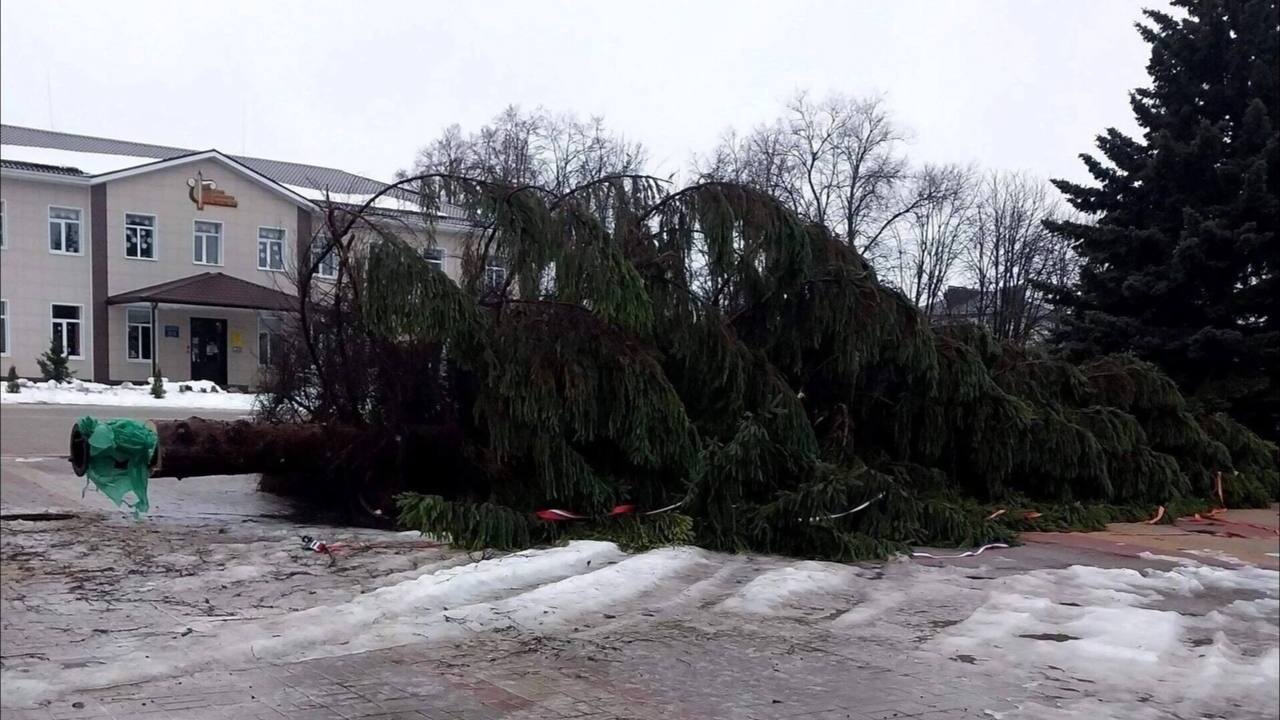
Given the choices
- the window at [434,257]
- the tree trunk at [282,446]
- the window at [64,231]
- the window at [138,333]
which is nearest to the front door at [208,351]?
the window at [138,333]

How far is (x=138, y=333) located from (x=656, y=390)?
2218 centimetres

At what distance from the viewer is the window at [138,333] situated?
25922 millimetres

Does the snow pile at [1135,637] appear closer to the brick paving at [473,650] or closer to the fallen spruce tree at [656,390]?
the brick paving at [473,650]

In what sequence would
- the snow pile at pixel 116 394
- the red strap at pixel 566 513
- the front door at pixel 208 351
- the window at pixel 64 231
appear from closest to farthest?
the red strap at pixel 566 513 → the snow pile at pixel 116 394 → the window at pixel 64 231 → the front door at pixel 208 351

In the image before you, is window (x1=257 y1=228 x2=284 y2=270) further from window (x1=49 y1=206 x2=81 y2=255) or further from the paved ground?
the paved ground

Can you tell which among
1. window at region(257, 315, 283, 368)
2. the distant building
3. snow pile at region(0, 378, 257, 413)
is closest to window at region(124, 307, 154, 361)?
snow pile at region(0, 378, 257, 413)

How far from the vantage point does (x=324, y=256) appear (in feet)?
29.5

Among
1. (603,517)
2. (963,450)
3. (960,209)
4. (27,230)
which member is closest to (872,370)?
(963,450)

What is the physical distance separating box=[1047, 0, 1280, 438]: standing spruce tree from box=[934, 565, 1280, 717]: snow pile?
10.1 metres

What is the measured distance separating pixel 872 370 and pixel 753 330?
141 cm

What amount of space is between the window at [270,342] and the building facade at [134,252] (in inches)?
392

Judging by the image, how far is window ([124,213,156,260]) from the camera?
2552 cm

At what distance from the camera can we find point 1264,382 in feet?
57.1

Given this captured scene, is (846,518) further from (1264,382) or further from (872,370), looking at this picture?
(1264,382)
